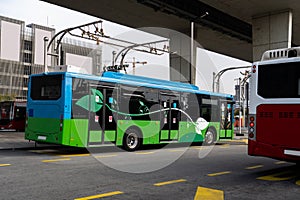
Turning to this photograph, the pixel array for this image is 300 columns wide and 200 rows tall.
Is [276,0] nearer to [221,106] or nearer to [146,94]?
[221,106]

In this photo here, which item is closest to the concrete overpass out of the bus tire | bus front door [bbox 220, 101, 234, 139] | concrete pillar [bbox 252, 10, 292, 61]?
concrete pillar [bbox 252, 10, 292, 61]

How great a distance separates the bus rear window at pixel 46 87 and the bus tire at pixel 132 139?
3.30 metres

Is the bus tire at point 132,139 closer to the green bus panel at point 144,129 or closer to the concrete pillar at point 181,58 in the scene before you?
the green bus panel at point 144,129

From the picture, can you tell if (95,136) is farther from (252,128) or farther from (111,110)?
(252,128)

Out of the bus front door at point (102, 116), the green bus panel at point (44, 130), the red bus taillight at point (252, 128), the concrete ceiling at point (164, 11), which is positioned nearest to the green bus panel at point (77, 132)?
the bus front door at point (102, 116)

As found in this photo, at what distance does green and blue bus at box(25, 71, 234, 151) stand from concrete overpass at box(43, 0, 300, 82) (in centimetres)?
658

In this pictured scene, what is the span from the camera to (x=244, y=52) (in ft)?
121

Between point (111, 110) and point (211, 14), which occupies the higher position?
point (211, 14)

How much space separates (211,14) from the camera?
25.1 m

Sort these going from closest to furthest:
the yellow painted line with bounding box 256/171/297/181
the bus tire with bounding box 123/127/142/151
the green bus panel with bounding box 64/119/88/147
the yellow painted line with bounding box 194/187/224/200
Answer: the yellow painted line with bounding box 194/187/224/200, the yellow painted line with bounding box 256/171/297/181, the green bus panel with bounding box 64/119/88/147, the bus tire with bounding box 123/127/142/151

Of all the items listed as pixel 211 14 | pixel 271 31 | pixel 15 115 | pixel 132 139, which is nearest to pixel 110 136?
pixel 132 139

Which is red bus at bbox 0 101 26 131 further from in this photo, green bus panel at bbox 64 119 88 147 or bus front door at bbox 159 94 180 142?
green bus panel at bbox 64 119 88 147

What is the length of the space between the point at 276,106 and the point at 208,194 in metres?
3.03

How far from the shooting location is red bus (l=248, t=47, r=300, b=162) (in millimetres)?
8164
